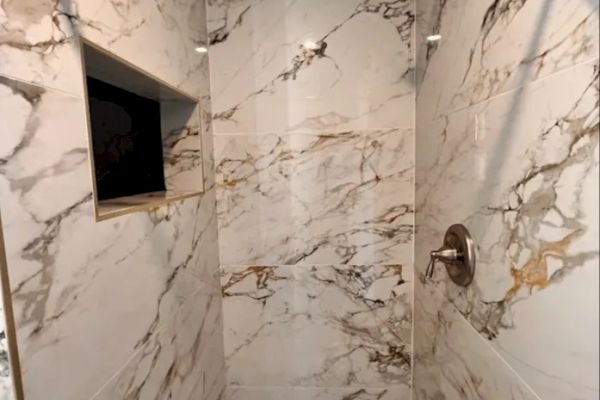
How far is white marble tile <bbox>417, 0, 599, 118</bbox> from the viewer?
0.48 metres

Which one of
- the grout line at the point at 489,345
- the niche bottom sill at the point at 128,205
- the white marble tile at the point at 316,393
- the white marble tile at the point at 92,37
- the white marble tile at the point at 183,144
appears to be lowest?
the white marble tile at the point at 316,393

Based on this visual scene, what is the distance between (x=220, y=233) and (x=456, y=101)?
3.05 feet

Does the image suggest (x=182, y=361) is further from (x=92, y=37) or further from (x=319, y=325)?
(x=92, y=37)

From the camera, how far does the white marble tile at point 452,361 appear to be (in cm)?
69

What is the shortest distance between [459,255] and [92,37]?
904mm

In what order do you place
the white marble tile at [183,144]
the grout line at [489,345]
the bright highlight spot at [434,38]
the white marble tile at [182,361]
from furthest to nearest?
the white marble tile at [183,144], the bright highlight spot at [434,38], the white marble tile at [182,361], the grout line at [489,345]

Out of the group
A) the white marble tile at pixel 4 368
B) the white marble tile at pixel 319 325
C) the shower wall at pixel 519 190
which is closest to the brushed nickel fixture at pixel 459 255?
the shower wall at pixel 519 190

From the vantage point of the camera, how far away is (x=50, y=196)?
1.74ft

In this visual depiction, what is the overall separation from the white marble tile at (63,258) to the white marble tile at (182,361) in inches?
1.7

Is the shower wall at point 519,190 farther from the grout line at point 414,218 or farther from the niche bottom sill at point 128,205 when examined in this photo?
the niche bottom sill at point 128,205

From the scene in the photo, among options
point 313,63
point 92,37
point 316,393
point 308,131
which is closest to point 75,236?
point 92,37

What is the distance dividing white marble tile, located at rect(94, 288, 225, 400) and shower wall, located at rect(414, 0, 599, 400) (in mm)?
752

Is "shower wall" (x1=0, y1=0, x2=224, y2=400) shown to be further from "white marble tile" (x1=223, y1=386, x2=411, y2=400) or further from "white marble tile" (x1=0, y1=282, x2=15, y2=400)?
"white marble tile" (x1=223, y1=386, x2=411, y2=400)

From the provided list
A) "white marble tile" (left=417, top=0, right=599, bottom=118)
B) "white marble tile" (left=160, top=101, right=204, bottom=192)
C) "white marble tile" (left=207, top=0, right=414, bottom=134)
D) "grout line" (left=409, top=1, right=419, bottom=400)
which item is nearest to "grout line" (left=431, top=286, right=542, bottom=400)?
"grout line" (left=409, top=1, right=419, bottom=400)
